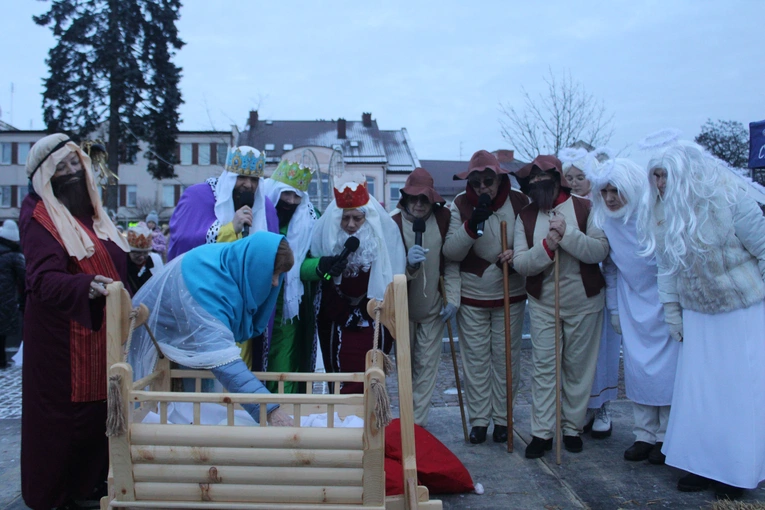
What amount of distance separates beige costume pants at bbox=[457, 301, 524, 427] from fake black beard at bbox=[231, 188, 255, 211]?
5.43ft

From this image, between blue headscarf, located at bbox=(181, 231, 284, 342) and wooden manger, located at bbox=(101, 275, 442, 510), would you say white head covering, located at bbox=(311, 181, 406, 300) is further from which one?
wooden manger, located at bbox=(101, 275, 442, 510)

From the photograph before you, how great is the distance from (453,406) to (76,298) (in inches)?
137

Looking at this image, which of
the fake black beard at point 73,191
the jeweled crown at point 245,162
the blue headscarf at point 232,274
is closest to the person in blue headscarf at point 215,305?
the blue headscarf at point 232,274

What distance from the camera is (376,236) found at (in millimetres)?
4020

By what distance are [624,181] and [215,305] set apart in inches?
105

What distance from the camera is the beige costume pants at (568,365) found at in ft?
13.7

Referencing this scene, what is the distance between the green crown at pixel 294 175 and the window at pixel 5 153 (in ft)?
151

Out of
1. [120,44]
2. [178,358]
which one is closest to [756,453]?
[178,358]

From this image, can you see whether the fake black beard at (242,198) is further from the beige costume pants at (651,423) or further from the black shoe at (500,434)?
the beige costume pants at (651,423)

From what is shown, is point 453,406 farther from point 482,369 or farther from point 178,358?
point 178,358

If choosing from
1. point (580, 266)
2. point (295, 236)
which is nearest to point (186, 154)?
point (295, 236)

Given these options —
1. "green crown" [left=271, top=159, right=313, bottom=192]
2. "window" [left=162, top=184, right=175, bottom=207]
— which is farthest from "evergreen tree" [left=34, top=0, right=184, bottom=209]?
"window" [left=162, top=184, right=175, bottom=207]

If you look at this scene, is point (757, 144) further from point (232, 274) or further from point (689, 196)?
point (232, 274)

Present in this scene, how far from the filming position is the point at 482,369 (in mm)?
4438
